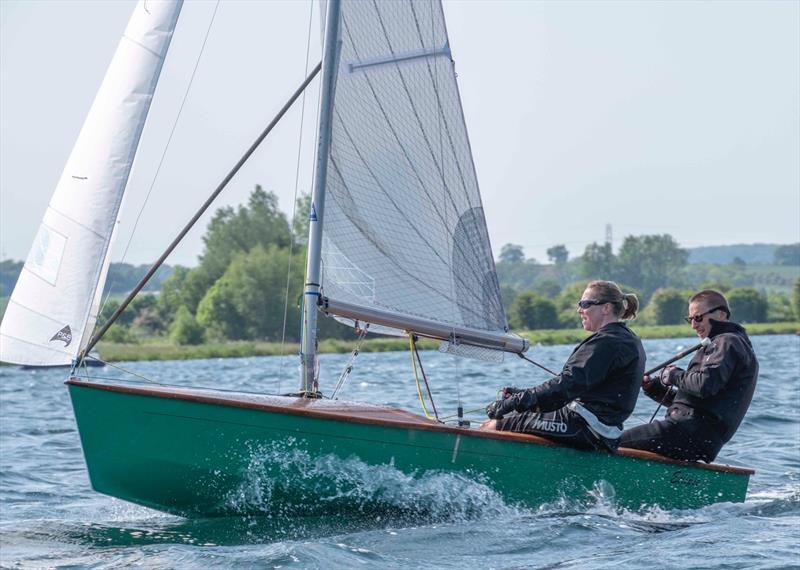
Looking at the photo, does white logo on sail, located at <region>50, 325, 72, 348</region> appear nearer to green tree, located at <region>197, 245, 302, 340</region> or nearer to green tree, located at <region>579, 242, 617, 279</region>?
green tree, located at <region>197, 245, 302, 340</region>

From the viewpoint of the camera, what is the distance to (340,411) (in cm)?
721

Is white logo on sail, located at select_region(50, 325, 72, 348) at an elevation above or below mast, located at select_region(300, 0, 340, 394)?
below

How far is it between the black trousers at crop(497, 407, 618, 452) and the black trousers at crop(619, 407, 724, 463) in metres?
0.44

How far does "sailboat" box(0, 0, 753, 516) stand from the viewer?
7148 millimetres

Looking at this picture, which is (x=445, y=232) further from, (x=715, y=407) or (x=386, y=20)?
(x=715, y=407)

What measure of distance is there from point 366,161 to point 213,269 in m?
72.3

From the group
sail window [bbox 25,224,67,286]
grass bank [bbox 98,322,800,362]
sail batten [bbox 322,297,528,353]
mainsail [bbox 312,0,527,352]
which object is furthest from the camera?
grass bank [bbox 98,322,800,362]

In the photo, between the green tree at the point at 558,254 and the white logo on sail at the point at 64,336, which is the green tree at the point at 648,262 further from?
the white logo on sail at the point at 64,336

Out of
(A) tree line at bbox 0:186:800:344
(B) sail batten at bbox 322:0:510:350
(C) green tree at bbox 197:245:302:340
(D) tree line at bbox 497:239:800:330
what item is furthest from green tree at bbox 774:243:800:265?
(B) sail batten at bbox 322:0:510:350

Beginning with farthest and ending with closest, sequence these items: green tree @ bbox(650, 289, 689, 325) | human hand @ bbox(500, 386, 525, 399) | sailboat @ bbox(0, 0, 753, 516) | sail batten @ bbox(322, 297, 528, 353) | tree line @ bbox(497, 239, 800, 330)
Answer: green tree @ bbox(650, 289, 689, 325)
tree line @ bbox(497, 239, 800, 330)
sail batten @ bbox(322, 297, 528, 353)
human hand @ bbox(500, 386, 525, 399)
sailboat @ bbox(0, 0, 753, 516)

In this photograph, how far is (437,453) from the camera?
728 cm

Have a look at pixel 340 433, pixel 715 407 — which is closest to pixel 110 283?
pixel 340 433

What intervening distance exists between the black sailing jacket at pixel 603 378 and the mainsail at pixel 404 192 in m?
1.33

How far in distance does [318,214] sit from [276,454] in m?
1.82
